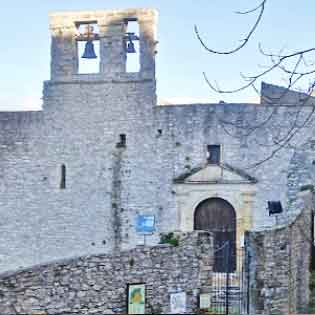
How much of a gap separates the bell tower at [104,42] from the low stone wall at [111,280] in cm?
801

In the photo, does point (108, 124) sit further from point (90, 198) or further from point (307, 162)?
point (307, 162)

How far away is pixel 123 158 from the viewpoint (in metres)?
18.6

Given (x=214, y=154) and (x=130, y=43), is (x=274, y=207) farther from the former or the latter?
(x=130, y=43)

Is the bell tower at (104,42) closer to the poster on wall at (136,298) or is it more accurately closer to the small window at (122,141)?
the small window at (122,141)

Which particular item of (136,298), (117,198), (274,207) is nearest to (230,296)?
(136,298)

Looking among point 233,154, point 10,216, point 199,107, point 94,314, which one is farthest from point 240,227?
point 94,314

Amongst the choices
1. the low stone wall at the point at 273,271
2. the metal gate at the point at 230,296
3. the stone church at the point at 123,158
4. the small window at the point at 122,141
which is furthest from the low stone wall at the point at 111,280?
the small window at the point at 122,141

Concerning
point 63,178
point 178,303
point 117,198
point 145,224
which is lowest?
point 178,303

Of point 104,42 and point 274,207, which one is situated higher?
point 104,42

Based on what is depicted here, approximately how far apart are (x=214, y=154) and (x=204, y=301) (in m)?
7.48

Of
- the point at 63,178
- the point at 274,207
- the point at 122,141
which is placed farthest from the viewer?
the point at 63,178

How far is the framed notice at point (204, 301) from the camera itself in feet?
36.7

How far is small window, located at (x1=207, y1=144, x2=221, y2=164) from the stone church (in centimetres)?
2

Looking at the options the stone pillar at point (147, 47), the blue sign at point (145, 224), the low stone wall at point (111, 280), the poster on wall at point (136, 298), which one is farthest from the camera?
the stone pillar at point (147, 47)
